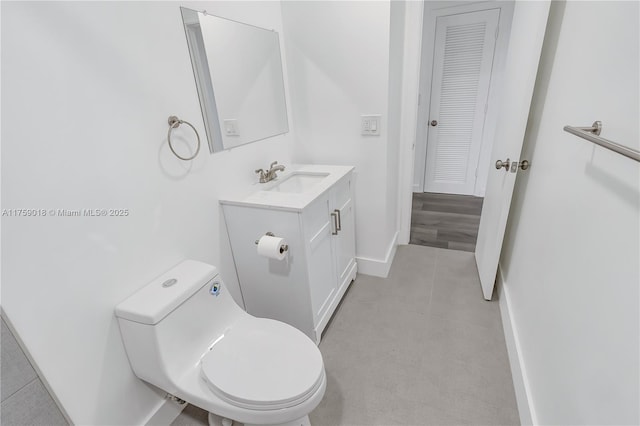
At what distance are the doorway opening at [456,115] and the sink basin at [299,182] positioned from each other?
1.31 meters

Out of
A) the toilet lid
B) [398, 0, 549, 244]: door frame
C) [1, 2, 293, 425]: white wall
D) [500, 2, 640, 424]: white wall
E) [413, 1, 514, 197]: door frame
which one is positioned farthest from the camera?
[413, 1, 514, 197]: door frame

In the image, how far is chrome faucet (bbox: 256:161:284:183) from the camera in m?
1.81

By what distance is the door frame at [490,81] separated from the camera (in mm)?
2979

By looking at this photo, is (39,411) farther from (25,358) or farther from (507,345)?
(507,345)

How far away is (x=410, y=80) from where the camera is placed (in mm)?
2238

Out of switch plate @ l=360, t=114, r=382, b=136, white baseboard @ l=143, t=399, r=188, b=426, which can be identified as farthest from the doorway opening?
white baseboard @ l=143, t=399, r=188, b=426

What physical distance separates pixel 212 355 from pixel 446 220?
2.67 metres

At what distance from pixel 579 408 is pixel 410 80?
2.04 metres

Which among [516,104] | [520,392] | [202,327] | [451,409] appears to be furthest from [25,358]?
[516,104]

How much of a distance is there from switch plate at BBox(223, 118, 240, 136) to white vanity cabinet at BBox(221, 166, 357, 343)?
0.36 meters

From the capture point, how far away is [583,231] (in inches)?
37.5

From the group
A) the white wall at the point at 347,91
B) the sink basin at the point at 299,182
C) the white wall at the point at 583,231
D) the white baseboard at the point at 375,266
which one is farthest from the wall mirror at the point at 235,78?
the white wall at the point at 583,231

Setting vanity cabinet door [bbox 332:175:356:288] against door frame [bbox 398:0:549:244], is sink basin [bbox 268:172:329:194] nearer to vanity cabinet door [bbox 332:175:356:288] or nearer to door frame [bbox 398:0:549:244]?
vanity cabinet door [bbox 332:175:356:288]

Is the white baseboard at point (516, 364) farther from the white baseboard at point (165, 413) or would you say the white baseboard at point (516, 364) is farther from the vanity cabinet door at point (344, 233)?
the white baseboard at point (165, 413)
